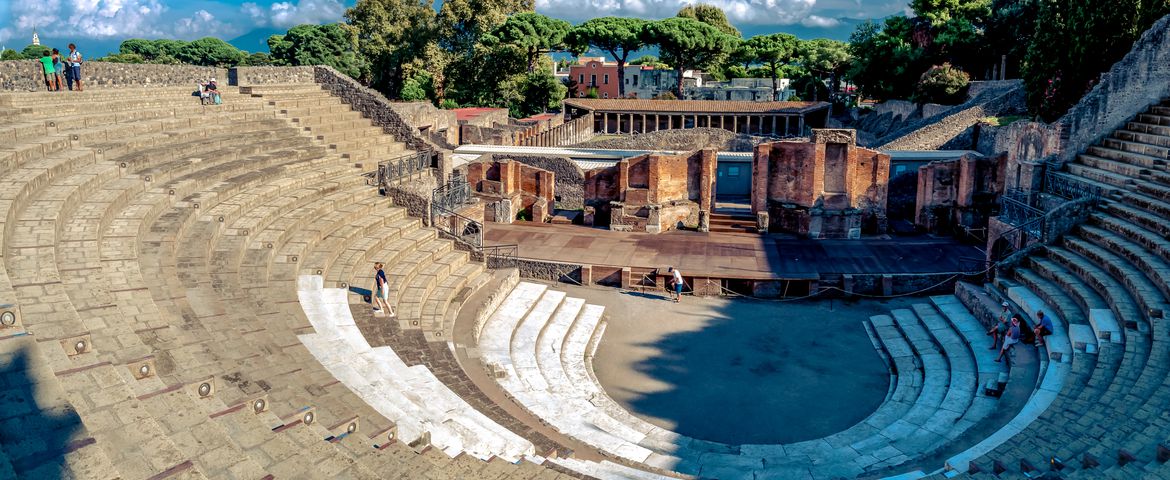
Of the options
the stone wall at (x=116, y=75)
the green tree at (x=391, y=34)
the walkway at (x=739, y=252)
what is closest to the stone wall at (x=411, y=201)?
the walkway at (x=739, y=252)

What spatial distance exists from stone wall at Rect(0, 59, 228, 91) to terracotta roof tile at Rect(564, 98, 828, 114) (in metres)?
38.3

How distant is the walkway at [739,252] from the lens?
20859mm

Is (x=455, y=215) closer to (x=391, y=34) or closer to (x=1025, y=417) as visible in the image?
(x=1025, y=417)

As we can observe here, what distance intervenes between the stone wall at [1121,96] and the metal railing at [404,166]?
16259 mm

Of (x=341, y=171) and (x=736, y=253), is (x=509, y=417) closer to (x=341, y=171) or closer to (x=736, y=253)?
(x=341, y=171)

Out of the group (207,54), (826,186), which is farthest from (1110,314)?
(207,54)

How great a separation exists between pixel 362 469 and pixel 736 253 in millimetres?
16447

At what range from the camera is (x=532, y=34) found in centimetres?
6097

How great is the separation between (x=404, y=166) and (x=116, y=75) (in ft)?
23.2

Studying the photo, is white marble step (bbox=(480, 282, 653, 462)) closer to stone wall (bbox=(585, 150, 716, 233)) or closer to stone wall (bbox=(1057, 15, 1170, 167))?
stone wall (bbox=(585, 150, 716, 233))

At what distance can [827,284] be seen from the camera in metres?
20.4

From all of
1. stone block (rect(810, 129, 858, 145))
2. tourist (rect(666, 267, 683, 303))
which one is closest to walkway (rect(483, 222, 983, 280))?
tourist (rect(666, 267, 683, 303))

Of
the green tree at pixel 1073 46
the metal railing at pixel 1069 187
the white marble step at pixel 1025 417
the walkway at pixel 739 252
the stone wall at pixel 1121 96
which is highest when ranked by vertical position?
the green tree at pixel 1073 46

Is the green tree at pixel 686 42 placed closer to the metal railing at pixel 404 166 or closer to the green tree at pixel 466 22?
the green tree at pixel 466 22
